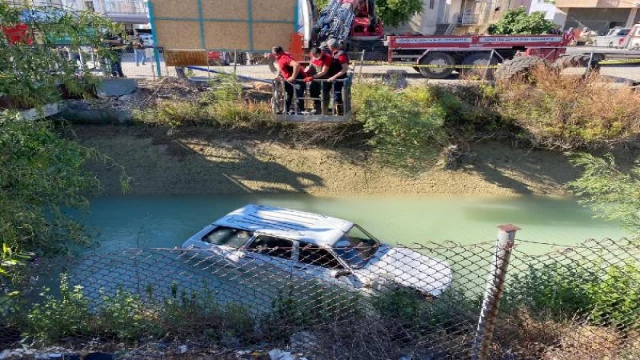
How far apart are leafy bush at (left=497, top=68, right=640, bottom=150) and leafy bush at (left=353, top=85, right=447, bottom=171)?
2511mm

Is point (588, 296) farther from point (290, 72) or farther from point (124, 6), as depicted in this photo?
point (124, 6)

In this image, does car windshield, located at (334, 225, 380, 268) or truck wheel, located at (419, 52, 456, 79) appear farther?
truck wheel, located at (419, 52, 456, 79)

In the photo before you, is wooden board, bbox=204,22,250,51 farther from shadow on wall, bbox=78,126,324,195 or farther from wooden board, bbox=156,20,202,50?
shadow on wall, bbox=78,126,324,195

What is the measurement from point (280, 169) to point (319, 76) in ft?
13.3

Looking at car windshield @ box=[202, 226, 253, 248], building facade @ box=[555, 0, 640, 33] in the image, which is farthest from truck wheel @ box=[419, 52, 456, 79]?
building facade @ box=[555, 0, 640, 33]

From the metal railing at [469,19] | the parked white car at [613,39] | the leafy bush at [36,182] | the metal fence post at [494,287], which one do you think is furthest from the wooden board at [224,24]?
the parked white car at [613,39]

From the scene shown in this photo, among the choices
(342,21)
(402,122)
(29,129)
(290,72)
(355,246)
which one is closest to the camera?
(29,129)

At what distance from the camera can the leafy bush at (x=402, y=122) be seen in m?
11.1

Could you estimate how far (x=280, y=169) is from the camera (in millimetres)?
12023

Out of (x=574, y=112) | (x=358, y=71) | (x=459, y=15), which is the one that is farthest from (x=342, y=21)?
(x=459, y=15)

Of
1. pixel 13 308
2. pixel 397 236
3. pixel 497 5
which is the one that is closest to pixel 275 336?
pixel 13 308

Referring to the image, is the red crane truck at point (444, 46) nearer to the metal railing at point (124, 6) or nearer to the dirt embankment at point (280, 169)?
the dirt embankment at point (280, 169)

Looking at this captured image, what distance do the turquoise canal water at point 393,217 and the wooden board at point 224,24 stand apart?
4622mm

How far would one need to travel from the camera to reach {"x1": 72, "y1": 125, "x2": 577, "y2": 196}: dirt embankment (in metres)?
11.7
